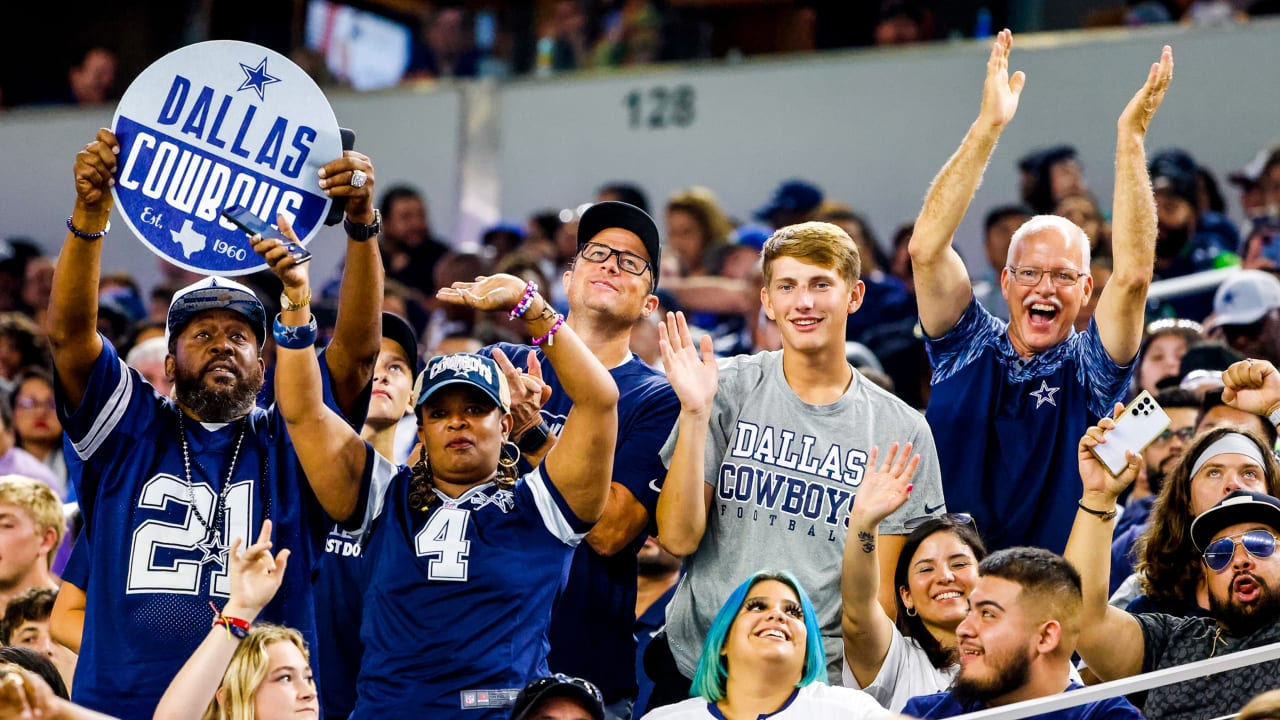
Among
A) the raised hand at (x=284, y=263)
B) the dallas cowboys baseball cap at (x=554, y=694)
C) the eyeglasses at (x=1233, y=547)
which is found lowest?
the dallas cowboys baseball cap at (x=554, y=694)

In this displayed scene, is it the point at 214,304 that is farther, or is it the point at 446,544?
the point at 214,304

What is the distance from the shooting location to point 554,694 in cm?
400

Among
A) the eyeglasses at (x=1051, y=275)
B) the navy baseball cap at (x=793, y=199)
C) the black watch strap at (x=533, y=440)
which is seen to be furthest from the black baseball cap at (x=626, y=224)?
the navy baseball cap at (x=793, y=199)

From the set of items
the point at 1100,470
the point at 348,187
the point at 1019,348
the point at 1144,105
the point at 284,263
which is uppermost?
the point at 1144,105

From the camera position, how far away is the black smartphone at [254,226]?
4152mm

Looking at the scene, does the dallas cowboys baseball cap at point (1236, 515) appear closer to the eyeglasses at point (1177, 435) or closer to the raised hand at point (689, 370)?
the eyeglasses at point (1177, 435)

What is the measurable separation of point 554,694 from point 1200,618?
172 centimetres

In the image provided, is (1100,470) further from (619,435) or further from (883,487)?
(619,435)

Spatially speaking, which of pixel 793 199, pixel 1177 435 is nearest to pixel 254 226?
pixel 1177 435

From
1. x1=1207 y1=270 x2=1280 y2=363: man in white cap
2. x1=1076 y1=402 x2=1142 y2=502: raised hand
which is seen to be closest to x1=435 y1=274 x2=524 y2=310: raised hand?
x1=1076 y1=402 x2=1142 y2=502: raised hand

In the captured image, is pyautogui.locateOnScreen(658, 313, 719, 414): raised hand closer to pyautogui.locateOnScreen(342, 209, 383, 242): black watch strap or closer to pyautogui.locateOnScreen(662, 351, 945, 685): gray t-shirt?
pyautogui.locateOnScreen(662, 351, 945, 685): gray t-shirt

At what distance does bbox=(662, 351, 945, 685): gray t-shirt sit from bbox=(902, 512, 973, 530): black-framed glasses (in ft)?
0.07

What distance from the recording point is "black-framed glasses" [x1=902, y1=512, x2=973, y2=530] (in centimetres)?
464

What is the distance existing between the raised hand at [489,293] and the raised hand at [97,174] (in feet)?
3.02
